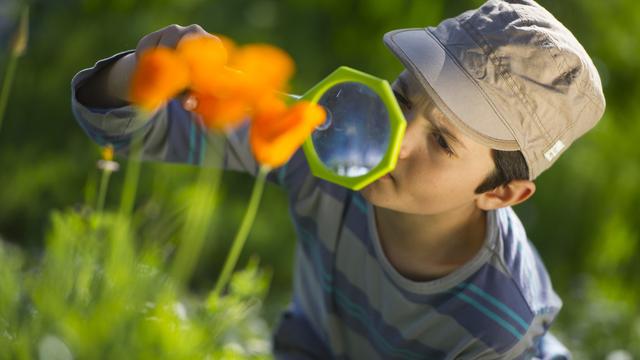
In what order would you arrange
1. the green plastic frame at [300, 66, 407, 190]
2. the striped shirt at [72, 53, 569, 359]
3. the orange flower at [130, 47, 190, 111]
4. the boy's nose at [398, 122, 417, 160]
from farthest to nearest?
the striped shirt at [72, 53, 569, 359] < the boy's nose at [398, 122, 417, 160] < the green plastic frame at [300, 66, 407, 190] < the orange flower at [130, 47, 190, 111]

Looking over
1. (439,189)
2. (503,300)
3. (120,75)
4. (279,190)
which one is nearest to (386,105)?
(439,189)

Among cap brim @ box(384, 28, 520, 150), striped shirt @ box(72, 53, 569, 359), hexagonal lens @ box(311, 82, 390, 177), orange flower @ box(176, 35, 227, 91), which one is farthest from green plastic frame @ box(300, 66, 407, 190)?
orange flower @ box(176, 35, 227, 91)

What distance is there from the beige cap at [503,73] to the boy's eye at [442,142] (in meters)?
0.04

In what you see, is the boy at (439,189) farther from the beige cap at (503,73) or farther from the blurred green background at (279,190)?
the blurred green background at (279,190)

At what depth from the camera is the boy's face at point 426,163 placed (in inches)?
62.8

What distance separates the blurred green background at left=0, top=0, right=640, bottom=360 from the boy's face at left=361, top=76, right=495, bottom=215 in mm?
1046

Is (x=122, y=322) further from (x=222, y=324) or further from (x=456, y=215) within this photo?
(x=456, y=215)

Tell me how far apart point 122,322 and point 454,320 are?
2.98 feet

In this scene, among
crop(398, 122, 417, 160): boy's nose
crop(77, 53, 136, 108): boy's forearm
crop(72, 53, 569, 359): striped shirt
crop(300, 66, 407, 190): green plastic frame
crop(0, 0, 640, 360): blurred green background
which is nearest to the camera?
crop(300, 66, 407, 190): green plastic frame

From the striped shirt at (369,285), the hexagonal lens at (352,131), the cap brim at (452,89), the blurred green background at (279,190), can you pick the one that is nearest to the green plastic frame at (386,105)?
the hexagonal lens at (352,131)

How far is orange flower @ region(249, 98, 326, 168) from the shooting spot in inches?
38.4

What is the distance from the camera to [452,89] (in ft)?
5.07

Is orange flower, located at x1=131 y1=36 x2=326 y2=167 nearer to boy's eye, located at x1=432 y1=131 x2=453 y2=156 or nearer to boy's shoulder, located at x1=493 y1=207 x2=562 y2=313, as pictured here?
boy's eye, located at x1=432 y1=131 x2=453 y2=156

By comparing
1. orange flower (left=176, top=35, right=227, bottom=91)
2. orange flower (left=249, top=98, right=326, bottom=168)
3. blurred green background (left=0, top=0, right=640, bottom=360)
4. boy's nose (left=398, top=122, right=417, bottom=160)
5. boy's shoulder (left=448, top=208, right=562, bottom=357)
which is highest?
orange flower (left=176, top=35, right=227, bottom=91)
